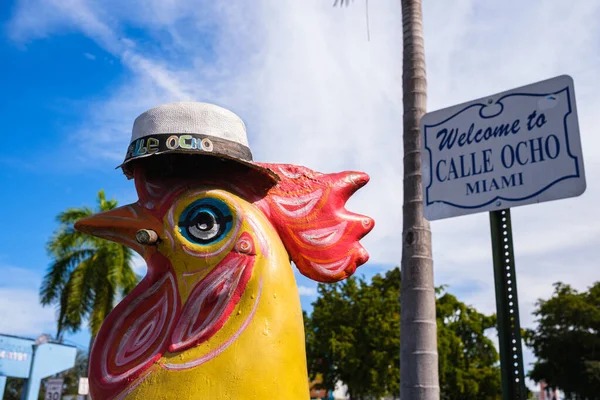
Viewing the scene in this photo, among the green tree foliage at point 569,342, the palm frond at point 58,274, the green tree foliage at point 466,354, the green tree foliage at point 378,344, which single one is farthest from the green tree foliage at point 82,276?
the green tree foliage at point 569,342

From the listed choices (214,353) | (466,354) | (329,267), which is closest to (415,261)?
(329,267)

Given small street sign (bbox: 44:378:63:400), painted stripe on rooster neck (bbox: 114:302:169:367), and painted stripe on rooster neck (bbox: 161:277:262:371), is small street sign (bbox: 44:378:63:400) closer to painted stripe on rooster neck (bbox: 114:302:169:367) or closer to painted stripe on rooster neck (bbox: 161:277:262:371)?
painted stripe on rooster neck (bbox: 114:302:169:367)

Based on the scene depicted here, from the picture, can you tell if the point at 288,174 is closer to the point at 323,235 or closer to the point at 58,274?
the point at 323,235

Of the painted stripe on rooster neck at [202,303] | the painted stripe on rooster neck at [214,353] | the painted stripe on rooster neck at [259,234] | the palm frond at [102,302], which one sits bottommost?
the painted stripe on rooster neck at [214,353]

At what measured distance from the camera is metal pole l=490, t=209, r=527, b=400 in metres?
2.10

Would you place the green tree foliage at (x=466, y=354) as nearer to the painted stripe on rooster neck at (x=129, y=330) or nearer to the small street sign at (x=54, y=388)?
the small street sign at (x=54, y=388)

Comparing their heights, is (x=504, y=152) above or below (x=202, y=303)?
above

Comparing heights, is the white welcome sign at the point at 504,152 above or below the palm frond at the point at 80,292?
below

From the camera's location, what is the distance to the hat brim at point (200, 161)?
2053 mm

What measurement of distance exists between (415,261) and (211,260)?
10.4 feet

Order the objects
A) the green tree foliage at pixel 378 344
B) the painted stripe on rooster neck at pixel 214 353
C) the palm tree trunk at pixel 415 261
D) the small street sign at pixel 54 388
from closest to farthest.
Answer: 1. the painted stripe on rooster neck at pixel 214 353
2. the palm tree trunk at pixel 415 261
3. the small street sign at pixel 54 388
4. the green tree foliage at pixel 378 344

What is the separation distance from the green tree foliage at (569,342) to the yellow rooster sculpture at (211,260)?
2287 cm

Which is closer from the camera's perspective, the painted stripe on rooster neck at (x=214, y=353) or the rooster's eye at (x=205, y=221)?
the painted stripe on rooster neck at (x=214, y=353)

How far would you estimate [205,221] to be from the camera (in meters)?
2.05
